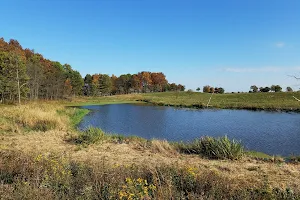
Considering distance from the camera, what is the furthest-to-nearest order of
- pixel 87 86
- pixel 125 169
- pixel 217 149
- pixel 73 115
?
pixel 87 86 → pixel 73 115 → pixel 217 149 → pixel 125 169

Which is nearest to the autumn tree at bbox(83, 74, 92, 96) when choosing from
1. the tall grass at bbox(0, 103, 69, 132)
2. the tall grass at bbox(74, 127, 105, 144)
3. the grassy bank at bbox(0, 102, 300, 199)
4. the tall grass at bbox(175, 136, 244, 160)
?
the tall grass at bbox(0, 103, 69, 132)

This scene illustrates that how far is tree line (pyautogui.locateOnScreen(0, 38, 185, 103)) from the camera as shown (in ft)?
122

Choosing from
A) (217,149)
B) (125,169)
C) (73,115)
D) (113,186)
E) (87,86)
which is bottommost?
(73,115)

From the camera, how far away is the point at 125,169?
5816mm

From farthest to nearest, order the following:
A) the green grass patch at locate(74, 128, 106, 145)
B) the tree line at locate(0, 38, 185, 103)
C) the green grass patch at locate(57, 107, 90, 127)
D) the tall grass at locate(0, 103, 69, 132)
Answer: the tree line at locate(0, 38, 185, 103), the green grass patch at locate(57, 107, 90, 127), the tall grass at locate(0, 103, 69, 132), the green grass patch at locate(74, 128, 106, 145)

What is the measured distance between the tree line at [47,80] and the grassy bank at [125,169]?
852 inches

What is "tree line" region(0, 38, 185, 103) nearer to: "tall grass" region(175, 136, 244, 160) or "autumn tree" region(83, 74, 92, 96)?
"autumn tree" region(83, 74, 92, 96)

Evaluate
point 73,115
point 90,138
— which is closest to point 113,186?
point 90,138

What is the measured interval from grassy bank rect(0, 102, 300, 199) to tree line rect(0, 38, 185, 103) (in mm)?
21649

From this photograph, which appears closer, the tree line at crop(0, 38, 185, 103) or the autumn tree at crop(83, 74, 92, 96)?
the tree line at crop(0, 38, 185, 103)

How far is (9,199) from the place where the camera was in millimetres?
3539

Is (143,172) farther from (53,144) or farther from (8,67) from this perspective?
(8,67)

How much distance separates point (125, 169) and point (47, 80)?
5807 cm

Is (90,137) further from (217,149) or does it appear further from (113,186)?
(113,186)
